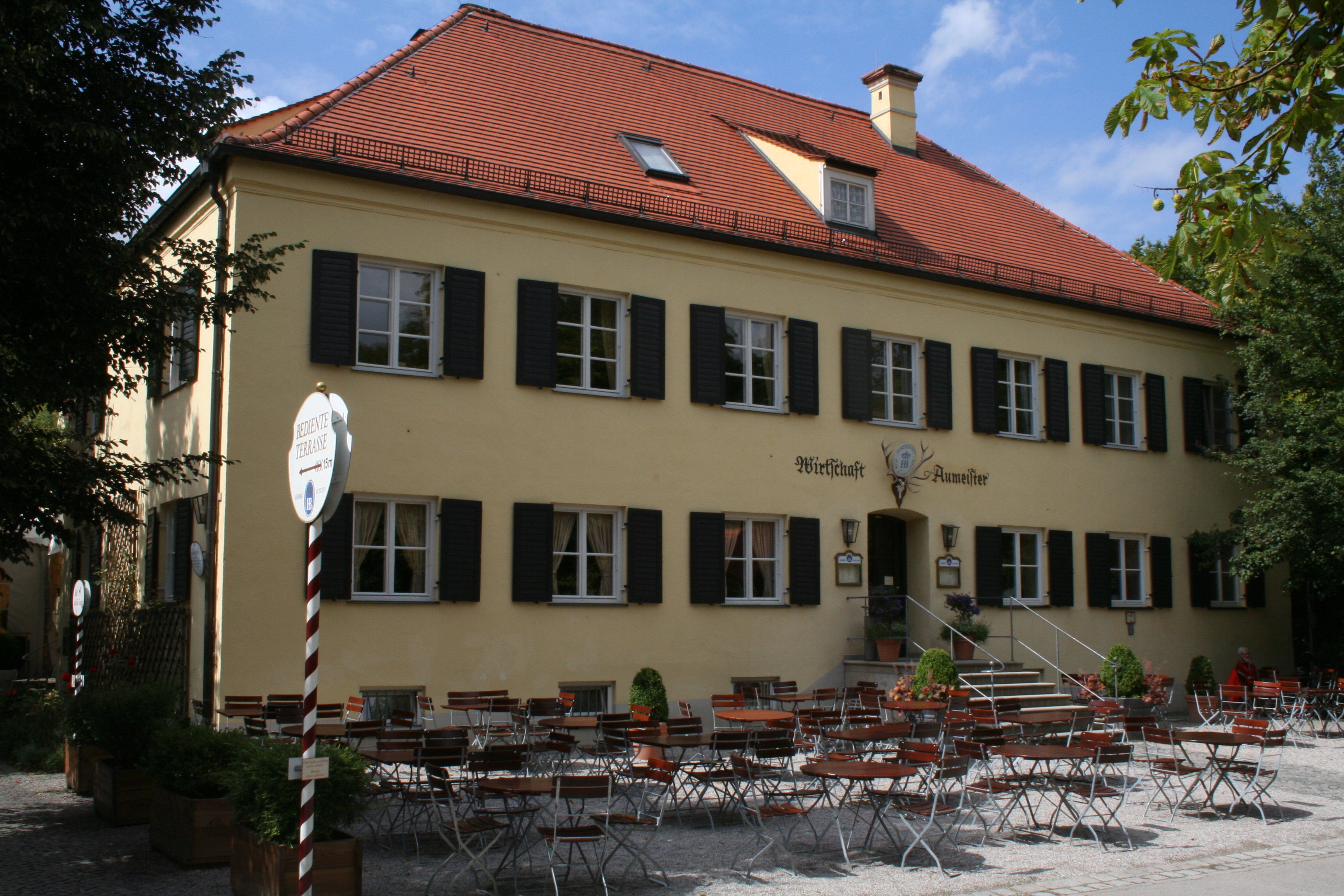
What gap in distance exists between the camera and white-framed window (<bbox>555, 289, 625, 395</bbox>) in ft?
47.6

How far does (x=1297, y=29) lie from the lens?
574 centimetres

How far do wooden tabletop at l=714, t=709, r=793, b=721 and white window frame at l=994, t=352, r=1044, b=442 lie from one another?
26.1 ft

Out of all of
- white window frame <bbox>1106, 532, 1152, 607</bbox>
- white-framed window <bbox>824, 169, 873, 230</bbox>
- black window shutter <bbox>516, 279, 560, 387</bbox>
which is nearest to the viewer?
black window shutter <bbox>516, 279, 560, 387</bbox>

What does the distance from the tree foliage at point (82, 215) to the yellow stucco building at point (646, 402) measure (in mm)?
2892

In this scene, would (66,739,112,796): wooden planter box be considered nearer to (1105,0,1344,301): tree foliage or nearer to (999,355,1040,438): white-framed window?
(1105,0,1344,301): tree foliage

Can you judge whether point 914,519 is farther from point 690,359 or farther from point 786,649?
point 690,359

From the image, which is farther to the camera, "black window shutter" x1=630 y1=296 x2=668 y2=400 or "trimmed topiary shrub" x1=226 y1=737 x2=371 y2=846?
"black window shutter" x1=630 y1=296 x2=668 y2=400

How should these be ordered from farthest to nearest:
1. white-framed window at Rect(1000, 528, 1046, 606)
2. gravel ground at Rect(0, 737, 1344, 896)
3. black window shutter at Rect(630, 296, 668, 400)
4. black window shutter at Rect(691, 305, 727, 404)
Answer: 1. white-framed window at Rect(1000, 528, 1046, 606)
2. black window shutter at Rect(691, 305, 727, 404)
3. black window shutter at Rect(630, 296, 668, 400)
4. gravel ground at Rect(0, 737, 1344, 896)

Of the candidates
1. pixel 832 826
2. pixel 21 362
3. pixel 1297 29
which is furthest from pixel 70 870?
pixel 1297 29

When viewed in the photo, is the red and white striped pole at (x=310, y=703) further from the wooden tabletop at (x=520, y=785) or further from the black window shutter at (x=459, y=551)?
the black window shutter at (x=459, y=551)

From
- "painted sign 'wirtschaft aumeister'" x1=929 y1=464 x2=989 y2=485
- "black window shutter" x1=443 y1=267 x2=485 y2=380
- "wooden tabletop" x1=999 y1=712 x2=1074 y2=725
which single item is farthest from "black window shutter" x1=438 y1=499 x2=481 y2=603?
"painted sign 'wirtschaft aumeister'" x1=929 y1=464 x2=989 y2=485

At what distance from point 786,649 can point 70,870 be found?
9.59 meters

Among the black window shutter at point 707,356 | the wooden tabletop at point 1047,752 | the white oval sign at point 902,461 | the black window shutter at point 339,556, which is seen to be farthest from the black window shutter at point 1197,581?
the black window shutter at point 339,556

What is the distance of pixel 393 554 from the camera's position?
43.1ft
